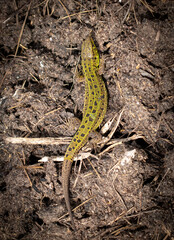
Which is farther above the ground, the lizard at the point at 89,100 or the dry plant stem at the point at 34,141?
the lizard at the point at 89,100

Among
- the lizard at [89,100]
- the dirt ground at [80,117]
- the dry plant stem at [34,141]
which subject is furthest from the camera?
the dry plant stem at [34,141]

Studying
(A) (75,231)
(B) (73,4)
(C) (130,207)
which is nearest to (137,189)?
(C) (130,207)

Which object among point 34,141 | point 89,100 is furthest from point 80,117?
point 34,141

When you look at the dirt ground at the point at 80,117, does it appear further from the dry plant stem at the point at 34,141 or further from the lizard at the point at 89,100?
the lizard at the point at 89,100

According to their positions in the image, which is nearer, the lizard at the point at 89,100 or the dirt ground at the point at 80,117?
the dirt ground at the point at 80,117

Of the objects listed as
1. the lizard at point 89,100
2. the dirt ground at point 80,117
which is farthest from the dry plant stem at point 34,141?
the lizard at point 89,100

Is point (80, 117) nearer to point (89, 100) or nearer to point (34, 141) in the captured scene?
point (89, 100)
